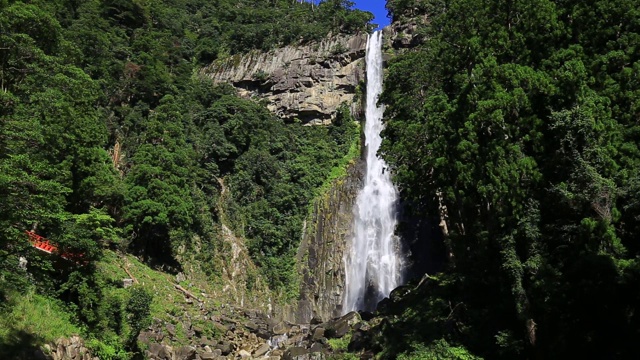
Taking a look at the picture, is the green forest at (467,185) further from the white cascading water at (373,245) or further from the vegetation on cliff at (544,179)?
the white cascading water at (373,245)

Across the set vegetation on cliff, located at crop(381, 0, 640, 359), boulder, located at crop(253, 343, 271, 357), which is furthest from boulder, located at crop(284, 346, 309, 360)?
vegetation on cliff, located at crop(381, 0, 640, 359)

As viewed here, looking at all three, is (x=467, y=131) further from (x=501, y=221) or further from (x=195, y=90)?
(x=195, y=90)

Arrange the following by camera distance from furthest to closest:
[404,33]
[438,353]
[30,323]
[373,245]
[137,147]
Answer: [404,33] → [373,245] → [137,147] → [438,353] → [30,323]

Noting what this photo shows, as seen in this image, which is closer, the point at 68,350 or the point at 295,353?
the point at 68,350

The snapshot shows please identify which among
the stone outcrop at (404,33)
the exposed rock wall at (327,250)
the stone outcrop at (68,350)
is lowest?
the stone outcrop at (68,350)

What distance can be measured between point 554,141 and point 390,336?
8784 mm

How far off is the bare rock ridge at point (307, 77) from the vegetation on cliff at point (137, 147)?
1.78 metres

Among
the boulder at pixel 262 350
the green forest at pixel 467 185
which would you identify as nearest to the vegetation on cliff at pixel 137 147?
the green forest at pixel 467 185

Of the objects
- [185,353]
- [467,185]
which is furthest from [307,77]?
[467,185]

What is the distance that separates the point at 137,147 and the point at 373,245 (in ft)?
58.9

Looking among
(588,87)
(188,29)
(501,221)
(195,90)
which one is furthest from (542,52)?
(188,29)

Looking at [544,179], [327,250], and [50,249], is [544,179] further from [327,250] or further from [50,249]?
[327,250]

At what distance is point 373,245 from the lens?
1393 inches

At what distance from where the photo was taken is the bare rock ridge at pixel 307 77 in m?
44.6
